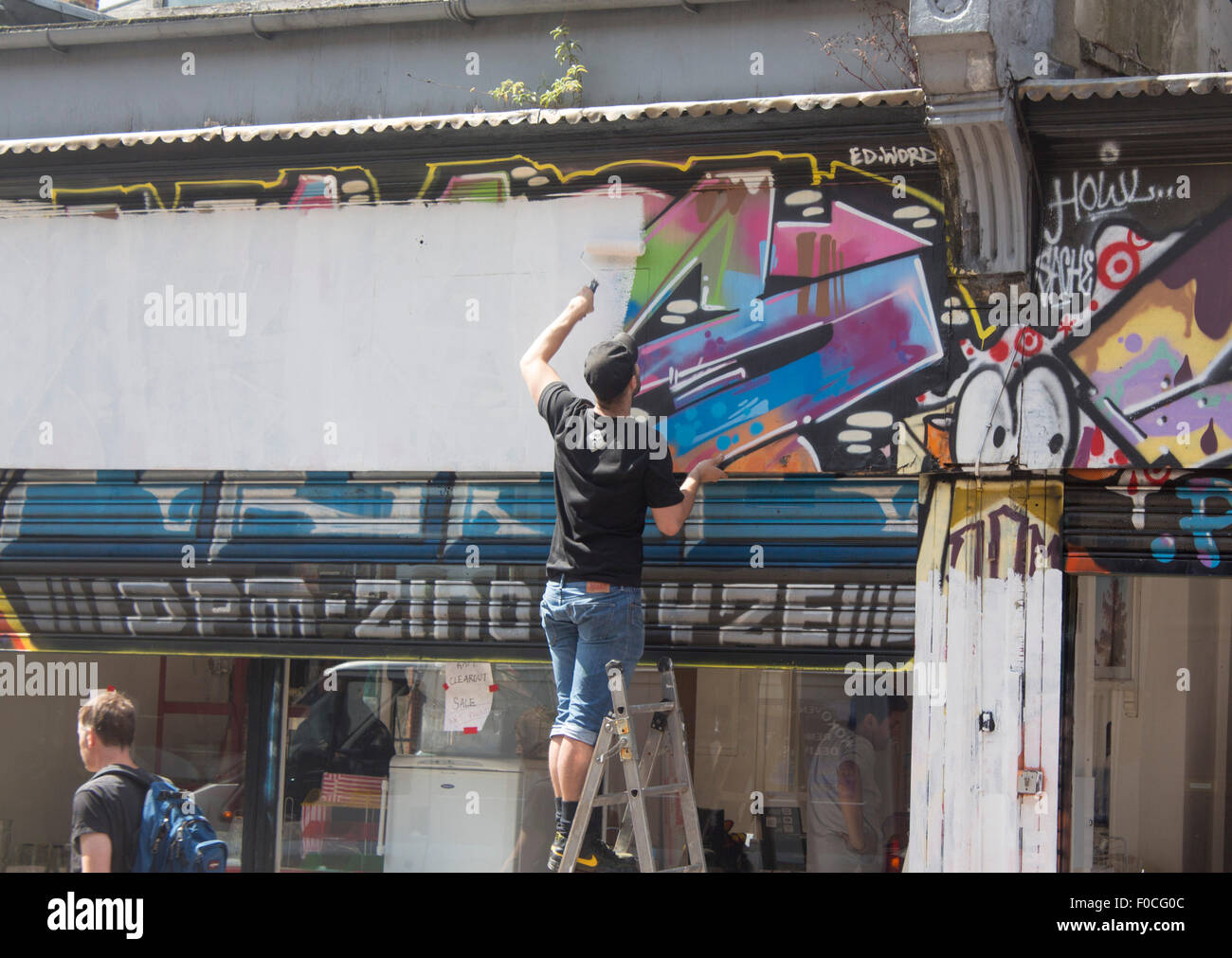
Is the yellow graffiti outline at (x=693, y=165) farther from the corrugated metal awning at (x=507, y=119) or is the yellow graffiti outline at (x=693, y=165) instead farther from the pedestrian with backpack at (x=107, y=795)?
the pedestrian with backpack at (x=107, y=795)

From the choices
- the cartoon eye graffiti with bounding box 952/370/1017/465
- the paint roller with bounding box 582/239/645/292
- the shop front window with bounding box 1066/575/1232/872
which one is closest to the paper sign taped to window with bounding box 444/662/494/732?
the paint roller with bounding box 582/239/645/292

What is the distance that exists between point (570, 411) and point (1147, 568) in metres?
2.60

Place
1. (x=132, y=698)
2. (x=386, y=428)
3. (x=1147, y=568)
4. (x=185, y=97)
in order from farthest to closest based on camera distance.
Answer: (x=185, y=97) < (x=132, y=698) < (x=386, y=428) < (x=1147, y=568)

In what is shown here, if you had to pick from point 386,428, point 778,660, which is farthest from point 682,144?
point 778,660

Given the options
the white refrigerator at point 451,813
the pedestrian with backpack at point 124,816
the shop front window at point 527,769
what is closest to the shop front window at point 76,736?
the shop front window at point 527,769

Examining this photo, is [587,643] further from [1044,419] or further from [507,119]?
[507,119]

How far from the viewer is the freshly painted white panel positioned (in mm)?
6398

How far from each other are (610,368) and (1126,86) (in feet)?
8.06

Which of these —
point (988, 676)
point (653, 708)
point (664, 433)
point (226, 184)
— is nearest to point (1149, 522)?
point (988, 676)

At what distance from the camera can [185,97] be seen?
27.2ft

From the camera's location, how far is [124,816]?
4.97 meters

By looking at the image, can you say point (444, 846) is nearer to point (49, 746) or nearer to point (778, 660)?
point (778, 660)

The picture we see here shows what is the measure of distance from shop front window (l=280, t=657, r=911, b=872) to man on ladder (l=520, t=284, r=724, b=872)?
0.97m

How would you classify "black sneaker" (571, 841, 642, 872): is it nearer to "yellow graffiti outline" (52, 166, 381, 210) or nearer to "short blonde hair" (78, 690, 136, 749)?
"short blonde hair" (78, 690, 136, 749)
